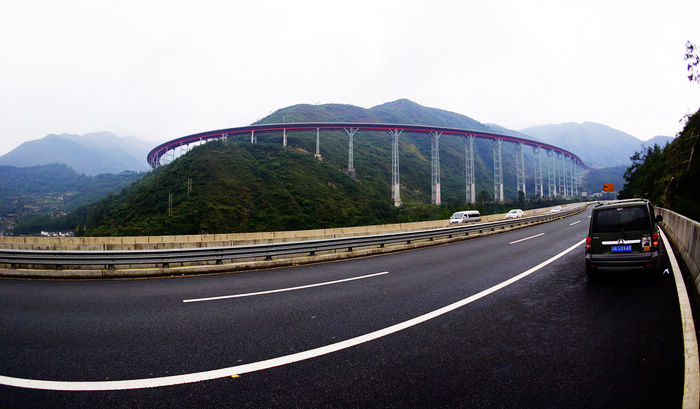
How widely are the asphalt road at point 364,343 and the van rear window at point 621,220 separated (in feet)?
4.08

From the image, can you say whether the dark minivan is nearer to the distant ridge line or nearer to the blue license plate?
the blue license plate

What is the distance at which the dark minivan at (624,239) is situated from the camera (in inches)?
255

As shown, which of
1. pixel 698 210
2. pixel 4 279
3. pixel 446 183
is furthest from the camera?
pixel 446 183

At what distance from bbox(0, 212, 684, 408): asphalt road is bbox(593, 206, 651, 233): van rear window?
4.08 feet

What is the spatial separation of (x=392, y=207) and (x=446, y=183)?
53517 millimetres

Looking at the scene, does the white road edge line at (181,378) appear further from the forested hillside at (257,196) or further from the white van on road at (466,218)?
the forested hillside at (257,196)

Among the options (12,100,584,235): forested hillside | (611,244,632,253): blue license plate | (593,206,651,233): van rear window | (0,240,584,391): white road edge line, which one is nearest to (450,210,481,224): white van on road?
(593,206,651,233): van rear window

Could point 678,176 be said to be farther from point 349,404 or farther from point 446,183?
point 446,183

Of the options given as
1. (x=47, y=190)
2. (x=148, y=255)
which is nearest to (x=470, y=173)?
(x=148, y=255)

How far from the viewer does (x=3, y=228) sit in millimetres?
87688

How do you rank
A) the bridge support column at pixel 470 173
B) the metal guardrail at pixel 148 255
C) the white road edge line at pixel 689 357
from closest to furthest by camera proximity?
1. the white road edge line at pixel 689 357
2. the metal guardrail at pixel 148 255
3. the bridge support column at pixel 470 173

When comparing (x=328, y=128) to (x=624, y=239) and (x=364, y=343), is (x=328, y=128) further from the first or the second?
(x=364, y=343)

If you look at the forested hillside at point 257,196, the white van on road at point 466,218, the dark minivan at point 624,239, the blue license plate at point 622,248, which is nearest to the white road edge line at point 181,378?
the dark minivan at point 624,239

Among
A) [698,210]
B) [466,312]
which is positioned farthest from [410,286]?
[698,210]
